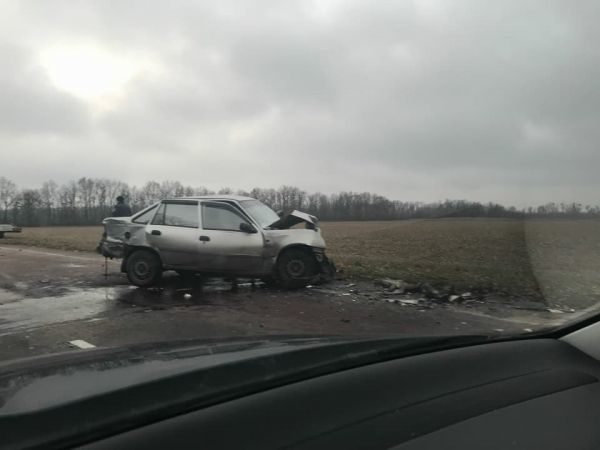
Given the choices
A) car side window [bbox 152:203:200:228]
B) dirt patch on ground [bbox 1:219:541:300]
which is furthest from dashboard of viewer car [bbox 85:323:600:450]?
car side window [bbox 152:203:200:228]

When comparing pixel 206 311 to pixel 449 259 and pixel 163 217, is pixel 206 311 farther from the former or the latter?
pixel 449 259

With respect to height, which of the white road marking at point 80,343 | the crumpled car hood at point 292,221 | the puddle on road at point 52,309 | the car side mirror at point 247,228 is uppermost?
the crumpled car hood at point 292,221

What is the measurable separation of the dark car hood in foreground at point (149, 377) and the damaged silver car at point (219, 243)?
7.84 m

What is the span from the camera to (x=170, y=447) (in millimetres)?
1181

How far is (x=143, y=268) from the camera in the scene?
10305 millimetres

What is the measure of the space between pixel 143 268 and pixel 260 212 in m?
2.55

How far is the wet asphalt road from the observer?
6.39m

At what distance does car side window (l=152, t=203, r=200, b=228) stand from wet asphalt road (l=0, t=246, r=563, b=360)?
49.8 inches

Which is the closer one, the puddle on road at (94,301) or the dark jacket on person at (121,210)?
the puddle on road at (94,301)

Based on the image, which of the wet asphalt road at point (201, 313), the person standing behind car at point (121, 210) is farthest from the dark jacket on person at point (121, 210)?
the wet asphalt road at point (201, 313)

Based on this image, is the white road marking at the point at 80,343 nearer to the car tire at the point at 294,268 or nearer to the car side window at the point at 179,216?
the car side window at the point at 179,216

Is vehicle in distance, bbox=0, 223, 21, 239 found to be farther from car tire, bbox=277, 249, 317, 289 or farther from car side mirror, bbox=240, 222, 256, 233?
car tire, bbox=277, 249, 317, 289

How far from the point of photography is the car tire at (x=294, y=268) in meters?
10.1

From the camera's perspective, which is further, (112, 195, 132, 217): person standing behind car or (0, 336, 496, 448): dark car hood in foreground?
(112, 195, 132, 217): person standing behind car
